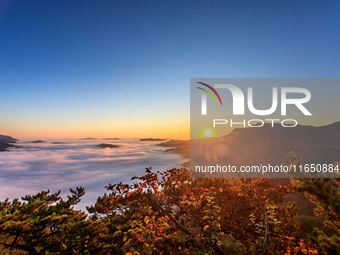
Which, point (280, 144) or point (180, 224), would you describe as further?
point (280, 144)

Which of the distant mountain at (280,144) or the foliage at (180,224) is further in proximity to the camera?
the distant mountain at (280,144)

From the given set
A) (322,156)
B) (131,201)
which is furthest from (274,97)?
(322,156)

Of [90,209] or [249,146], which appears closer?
[90,209]

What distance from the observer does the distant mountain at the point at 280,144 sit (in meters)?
49.4

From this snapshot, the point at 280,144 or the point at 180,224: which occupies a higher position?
the point at 180,224

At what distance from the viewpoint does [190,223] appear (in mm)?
5758

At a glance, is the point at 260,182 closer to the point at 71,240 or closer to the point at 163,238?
the point at 163,238

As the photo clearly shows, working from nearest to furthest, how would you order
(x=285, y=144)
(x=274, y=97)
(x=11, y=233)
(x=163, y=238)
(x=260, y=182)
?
(x=163, y=238)
(x=11, y=233)
(x=260, y=182)
(x=274, y=97)
(x=285, y=144)

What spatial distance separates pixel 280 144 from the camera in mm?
56656

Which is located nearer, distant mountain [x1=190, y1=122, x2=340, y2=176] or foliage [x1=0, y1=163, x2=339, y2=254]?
foliage [x1=0, y1=163, x2=339, y2=254]

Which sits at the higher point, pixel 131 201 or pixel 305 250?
pixel 131 201

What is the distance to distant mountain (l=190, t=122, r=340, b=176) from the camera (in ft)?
162

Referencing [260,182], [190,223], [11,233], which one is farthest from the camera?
[260,182]

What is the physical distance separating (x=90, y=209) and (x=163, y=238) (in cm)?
574
